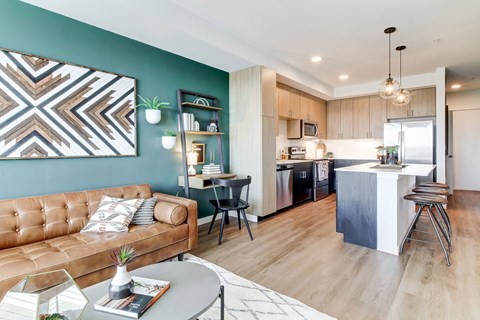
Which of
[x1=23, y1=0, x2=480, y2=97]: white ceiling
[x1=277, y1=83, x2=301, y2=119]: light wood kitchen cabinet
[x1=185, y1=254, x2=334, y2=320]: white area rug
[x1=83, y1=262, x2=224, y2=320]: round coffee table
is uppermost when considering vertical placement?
[x1=23, y1=0, x2=480, y2=97]: white ceiling

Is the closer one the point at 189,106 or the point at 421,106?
the point at 189,106

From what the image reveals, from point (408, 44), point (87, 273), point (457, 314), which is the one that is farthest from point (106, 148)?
point (408, 44)

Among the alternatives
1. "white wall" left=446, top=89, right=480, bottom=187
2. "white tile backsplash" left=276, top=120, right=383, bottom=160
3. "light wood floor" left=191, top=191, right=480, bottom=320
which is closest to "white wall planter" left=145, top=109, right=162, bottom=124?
"light wood floor" left=191, top=191, right=480, bottom=320

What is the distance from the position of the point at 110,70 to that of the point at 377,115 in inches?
224

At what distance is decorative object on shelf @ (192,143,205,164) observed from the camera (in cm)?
380

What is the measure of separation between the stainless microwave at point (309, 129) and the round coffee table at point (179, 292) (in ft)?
15.1

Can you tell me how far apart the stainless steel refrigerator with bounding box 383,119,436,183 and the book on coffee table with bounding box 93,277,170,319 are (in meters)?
5.54

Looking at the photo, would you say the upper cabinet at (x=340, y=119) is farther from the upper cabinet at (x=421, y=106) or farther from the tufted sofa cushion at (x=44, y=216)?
the tufted sofa cushion at (x=44, y=216)

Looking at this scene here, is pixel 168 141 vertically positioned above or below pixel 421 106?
below

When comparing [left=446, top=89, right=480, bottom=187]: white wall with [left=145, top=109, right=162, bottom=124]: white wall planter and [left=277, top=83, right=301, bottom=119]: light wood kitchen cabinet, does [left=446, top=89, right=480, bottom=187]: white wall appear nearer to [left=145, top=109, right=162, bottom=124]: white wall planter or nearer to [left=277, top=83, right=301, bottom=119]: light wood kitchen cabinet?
[left=277, top=83, right=301, bottom=119]: light wood kitchen cabinet

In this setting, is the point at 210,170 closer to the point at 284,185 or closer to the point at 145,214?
the point at 145,214

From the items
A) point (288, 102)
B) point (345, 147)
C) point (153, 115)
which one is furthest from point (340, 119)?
point (153, 115)

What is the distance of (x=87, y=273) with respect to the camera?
1.83 meters

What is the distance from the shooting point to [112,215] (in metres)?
2.30
